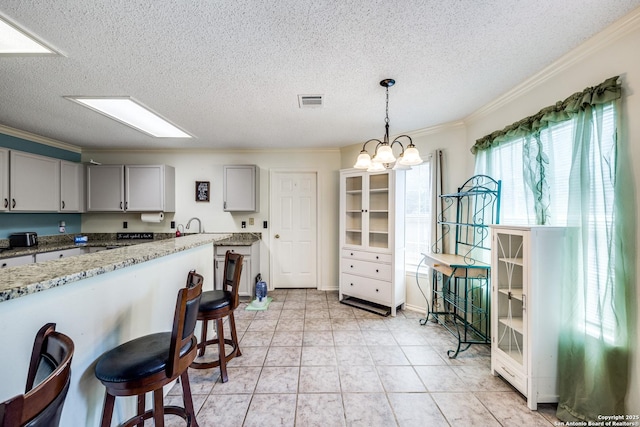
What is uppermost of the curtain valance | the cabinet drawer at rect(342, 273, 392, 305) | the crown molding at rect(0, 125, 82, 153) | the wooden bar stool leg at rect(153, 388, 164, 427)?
the crown molding at rect(0, 125, 82, 153)

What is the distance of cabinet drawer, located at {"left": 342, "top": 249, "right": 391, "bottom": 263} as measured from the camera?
130 inches

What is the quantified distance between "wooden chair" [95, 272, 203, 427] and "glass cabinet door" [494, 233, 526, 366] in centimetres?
215

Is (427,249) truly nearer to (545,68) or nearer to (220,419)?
(545,68)

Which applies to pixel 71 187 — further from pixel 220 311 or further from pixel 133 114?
Answer: pixel 220 311

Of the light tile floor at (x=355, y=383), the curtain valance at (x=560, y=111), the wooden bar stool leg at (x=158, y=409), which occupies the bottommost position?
the light tile floor at (x=355, y=383)

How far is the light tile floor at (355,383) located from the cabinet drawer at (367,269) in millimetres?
629

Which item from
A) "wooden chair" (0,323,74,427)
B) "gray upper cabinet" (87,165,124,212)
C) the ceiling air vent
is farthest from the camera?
"gray upper cabinet" (87,165,124,212)

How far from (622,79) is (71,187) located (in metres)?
6.05

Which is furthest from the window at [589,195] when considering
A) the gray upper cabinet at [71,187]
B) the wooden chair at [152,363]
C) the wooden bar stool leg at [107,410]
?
the gray upper cabinet at [71,187]

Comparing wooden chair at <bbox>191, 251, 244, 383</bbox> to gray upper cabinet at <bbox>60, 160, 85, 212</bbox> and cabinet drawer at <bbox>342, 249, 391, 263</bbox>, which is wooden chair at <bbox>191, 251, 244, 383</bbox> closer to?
cabinet drawer at <bbox>342, 249, 391, 263</bbox>

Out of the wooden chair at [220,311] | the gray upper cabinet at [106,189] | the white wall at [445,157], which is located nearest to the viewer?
the wooden chair at [220,311]

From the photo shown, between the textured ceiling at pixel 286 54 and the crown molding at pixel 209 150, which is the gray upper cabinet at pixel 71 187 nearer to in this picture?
the crown molding at pixel 209 150

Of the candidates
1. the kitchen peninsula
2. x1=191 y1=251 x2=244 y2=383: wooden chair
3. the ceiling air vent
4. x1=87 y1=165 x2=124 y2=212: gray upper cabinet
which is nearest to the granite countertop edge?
the kitchen peninsula

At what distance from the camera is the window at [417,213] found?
331 cm
